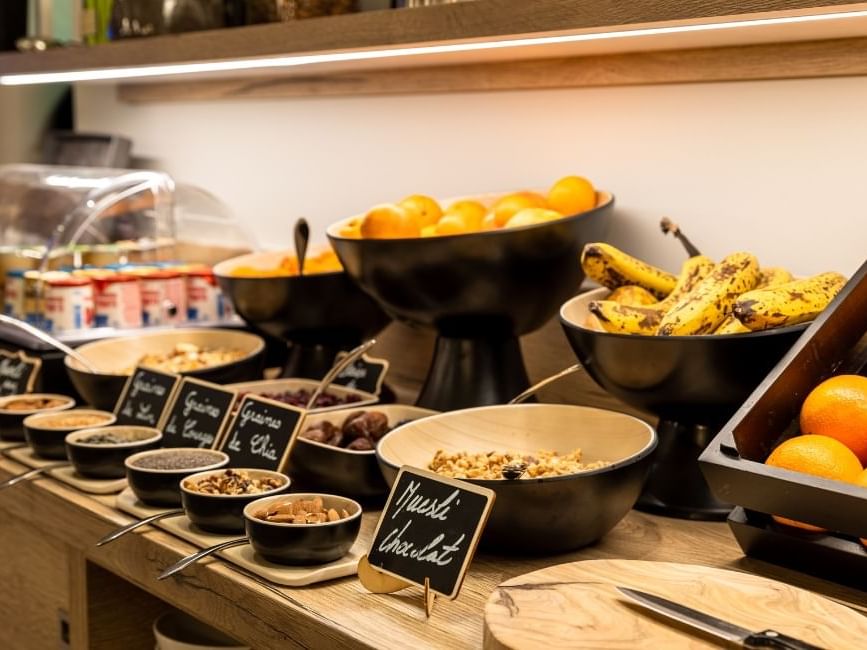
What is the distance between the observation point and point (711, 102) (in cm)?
165

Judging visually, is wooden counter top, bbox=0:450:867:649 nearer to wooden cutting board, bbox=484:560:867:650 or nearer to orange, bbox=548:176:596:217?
A: wooden cutting board, bbox=484:560:867:650

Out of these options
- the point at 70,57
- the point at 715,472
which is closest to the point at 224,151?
the point at 70,57

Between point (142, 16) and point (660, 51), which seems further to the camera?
point (142, 16)

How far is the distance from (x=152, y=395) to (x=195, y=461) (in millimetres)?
289

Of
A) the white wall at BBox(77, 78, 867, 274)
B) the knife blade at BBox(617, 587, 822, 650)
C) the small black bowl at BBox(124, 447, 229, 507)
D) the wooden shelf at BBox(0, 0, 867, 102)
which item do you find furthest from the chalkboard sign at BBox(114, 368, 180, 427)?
the knife blade at BBox(617, 587, 822, 650)

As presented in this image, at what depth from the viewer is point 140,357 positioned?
A: 6.72 ft

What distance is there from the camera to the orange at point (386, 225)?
160 cm

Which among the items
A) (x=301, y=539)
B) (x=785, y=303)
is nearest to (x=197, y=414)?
(x=301, y=539)

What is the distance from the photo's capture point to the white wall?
1.54m

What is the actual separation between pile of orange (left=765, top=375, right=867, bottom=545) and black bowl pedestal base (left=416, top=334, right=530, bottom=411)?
0.51 metres

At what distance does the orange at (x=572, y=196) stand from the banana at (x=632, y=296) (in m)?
0.20

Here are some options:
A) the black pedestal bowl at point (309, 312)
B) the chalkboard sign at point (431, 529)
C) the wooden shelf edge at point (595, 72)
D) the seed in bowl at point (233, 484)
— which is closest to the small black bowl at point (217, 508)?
the seed in bowl at point (233, 484)

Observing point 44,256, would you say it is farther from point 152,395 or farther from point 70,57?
point 152,395

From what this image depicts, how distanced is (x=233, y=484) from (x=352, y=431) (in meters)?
0.19
